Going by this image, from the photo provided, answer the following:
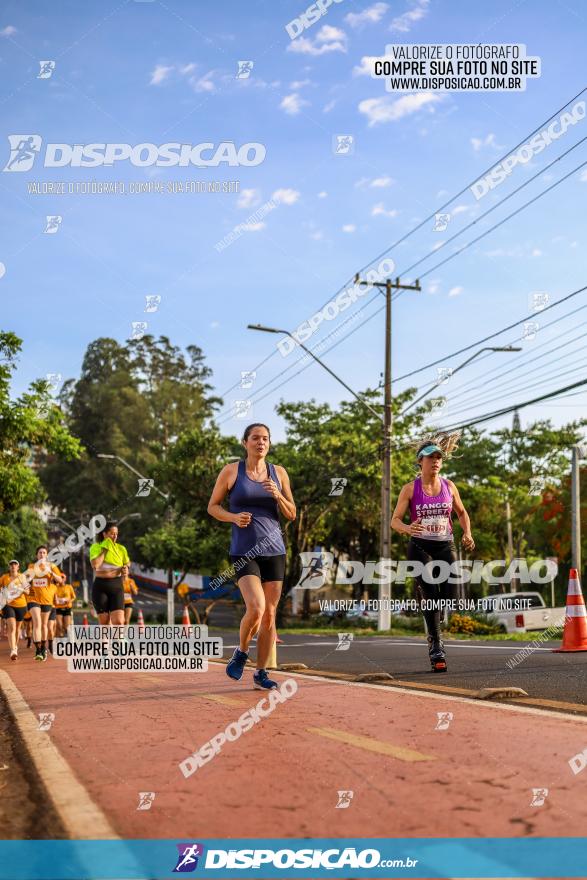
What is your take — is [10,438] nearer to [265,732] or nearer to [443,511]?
[443,511]

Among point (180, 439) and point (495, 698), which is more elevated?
point (180, 439)

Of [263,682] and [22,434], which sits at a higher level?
[22,434]

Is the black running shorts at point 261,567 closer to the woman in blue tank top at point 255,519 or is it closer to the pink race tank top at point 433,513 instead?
the woman in blue tank top at point 255,519

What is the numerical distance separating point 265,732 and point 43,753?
1075 millimetres

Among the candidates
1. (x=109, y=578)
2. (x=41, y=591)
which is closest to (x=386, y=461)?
(x=41, y=591)

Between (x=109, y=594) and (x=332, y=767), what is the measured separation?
337 inches

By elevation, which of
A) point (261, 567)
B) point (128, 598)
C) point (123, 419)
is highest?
point (123, 419)

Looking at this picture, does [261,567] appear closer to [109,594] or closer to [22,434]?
[109,594]

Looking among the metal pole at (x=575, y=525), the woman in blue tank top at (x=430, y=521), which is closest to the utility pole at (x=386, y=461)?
the metal pole at (x=575, y=525)

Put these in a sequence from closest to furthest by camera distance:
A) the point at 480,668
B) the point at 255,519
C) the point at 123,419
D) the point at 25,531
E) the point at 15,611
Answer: the point at 255,519
the point at 480,668
the point at 15,611
the point at 25,531
the point at 123,419

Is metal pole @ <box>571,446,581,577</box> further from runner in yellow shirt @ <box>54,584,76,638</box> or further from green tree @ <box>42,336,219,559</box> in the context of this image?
green tree @ <box>42,336,219,559</box>

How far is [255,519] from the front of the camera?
6.85 m

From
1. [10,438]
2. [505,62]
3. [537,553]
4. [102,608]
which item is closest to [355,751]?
[102,608]

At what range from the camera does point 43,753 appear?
179 inches
